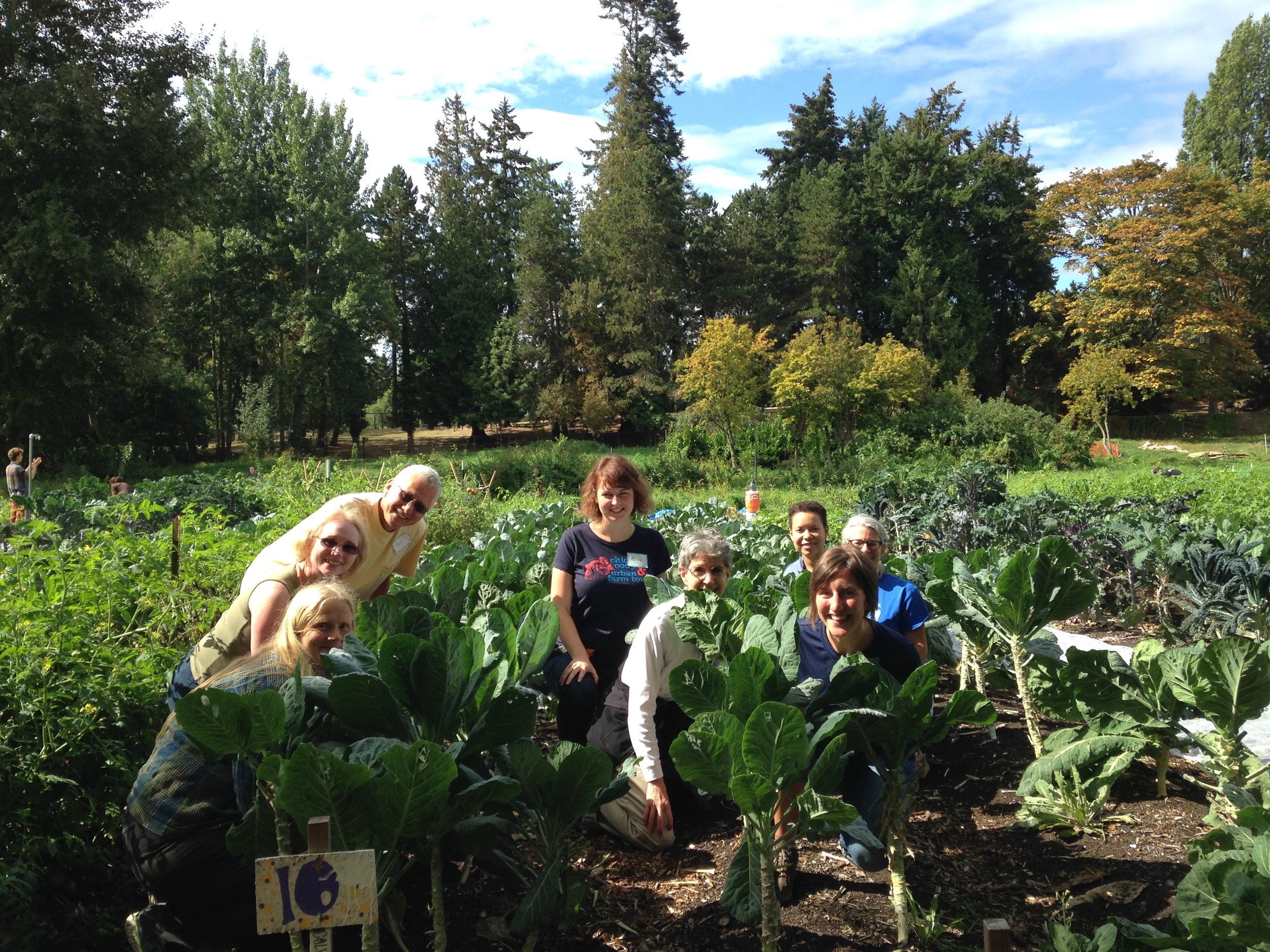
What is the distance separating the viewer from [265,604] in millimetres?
2793

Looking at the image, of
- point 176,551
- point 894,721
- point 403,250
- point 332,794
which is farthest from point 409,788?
point 403,250

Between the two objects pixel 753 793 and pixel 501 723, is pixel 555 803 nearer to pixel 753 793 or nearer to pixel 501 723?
pixel 501 723

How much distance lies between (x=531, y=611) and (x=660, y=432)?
108ft

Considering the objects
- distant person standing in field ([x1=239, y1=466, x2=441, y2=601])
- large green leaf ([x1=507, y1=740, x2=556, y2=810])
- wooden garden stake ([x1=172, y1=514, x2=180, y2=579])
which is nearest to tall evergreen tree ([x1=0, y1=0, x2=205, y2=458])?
wooden garden stake ([x1=172, y1=514, x2=180, y2=579])

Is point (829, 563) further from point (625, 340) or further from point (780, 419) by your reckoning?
point (625, 340)

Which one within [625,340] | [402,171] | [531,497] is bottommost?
[531,497]

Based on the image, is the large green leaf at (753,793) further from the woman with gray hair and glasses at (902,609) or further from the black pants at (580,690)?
the black pants at (580,690)

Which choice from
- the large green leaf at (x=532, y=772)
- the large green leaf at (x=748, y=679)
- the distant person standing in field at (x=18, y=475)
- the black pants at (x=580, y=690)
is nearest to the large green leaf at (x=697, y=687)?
the large green leaf at (x=748, y=679)

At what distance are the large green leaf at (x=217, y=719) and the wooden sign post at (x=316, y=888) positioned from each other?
0.27m

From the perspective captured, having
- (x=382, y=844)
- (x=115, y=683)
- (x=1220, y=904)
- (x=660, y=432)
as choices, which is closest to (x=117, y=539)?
(x=115, y=683)

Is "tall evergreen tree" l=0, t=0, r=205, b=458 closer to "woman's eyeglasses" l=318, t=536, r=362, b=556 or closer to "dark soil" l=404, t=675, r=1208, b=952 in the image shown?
"woman's eyeglasses" l=318, t=536, r=362, b=556

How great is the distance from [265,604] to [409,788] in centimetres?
134

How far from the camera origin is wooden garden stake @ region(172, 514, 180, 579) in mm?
3768

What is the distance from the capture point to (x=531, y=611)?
2.57m
